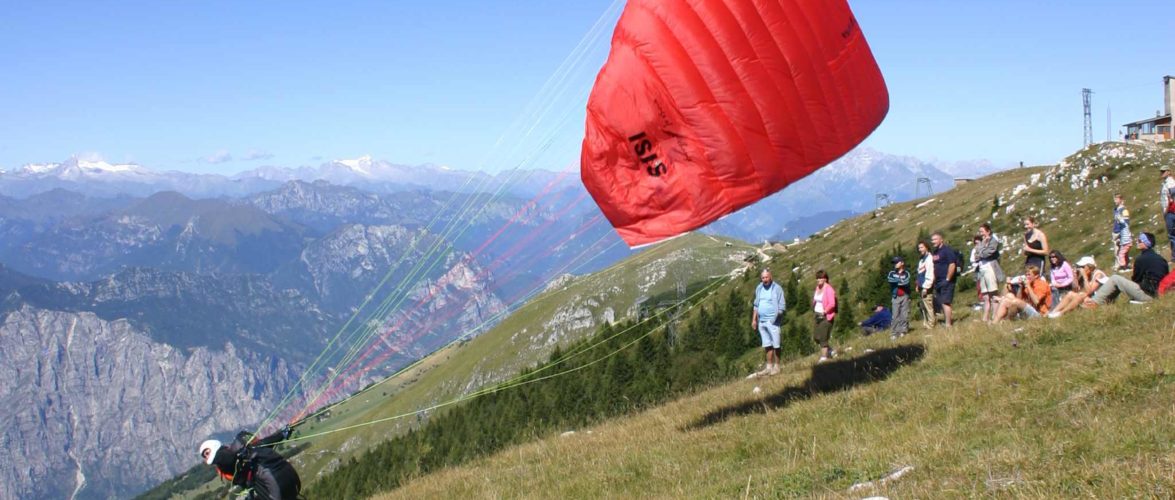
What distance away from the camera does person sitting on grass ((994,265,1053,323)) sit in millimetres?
16391

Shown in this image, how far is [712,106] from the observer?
448 inches

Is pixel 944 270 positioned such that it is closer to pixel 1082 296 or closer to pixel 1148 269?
pixel 1082 296

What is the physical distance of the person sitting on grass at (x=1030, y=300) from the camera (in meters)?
16.4

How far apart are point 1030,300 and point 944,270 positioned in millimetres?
1819

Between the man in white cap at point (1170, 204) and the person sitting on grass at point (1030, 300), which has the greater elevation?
the man in white cap at point (1170, 204)

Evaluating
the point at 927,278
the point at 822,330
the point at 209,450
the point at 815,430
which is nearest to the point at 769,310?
the point at 822,330

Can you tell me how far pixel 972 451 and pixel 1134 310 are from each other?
752 cm

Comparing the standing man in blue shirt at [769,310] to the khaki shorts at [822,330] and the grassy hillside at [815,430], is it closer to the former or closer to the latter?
the grassy hillside at [815,430]

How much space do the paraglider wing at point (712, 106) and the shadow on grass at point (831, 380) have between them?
3.15m

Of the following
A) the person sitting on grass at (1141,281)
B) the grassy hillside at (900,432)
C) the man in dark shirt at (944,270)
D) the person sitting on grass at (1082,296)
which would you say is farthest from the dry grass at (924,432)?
the man in dark shirt at (944,270)

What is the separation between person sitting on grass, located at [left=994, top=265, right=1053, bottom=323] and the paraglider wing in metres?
6.61

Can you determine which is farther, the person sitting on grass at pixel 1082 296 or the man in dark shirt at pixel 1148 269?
the person sitting on grass at pixel 1082 296

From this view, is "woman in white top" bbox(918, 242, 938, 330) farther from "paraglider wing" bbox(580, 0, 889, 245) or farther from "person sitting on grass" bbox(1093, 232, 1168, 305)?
"paraglider wing" bbox(580, 0, 889, 245)

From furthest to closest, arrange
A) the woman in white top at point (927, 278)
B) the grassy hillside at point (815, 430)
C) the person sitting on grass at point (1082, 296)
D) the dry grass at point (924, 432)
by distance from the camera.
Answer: the woman in white top at point (927, 278)
the person sitting on grass at point (1082, 296)
the grassy hillside at point (815, 430)
the dry grass at point (924, 432)
